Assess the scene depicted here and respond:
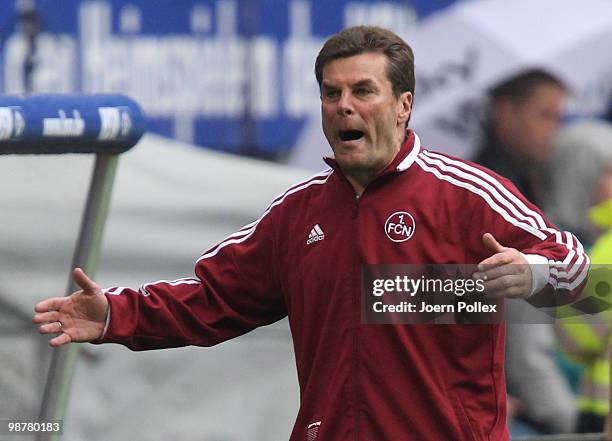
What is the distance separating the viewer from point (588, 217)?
8.78 meters

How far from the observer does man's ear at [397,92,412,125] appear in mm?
4016

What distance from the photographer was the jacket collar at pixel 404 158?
13.0ft

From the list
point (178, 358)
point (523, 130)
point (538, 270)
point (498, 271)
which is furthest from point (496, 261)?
point (523, 130)

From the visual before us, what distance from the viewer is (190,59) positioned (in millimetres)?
10016

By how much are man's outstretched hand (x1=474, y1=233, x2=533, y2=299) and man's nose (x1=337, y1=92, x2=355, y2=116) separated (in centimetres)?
50

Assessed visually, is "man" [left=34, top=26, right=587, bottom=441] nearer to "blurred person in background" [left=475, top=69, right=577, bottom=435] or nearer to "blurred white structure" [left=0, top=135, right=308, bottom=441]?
"blurred white structure" [left=0, top=135, right=308, bottom=441]

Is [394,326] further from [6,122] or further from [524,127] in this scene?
[524,127]

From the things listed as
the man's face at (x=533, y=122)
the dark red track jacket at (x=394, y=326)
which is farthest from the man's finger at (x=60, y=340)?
the man's face at (x=533, y=122)

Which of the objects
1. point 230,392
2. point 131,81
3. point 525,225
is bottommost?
point 230,392

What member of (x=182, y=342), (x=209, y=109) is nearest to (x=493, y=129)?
(x=209, y=109)

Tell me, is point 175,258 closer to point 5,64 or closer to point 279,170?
point 279,170

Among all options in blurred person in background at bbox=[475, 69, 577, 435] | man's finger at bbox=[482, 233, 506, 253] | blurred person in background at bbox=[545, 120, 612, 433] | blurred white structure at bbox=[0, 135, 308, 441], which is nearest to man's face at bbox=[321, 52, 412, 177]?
man's finger at bbox=[482, 233, 506, 253]

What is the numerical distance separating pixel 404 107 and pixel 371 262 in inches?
17.0

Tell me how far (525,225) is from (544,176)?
551cm
